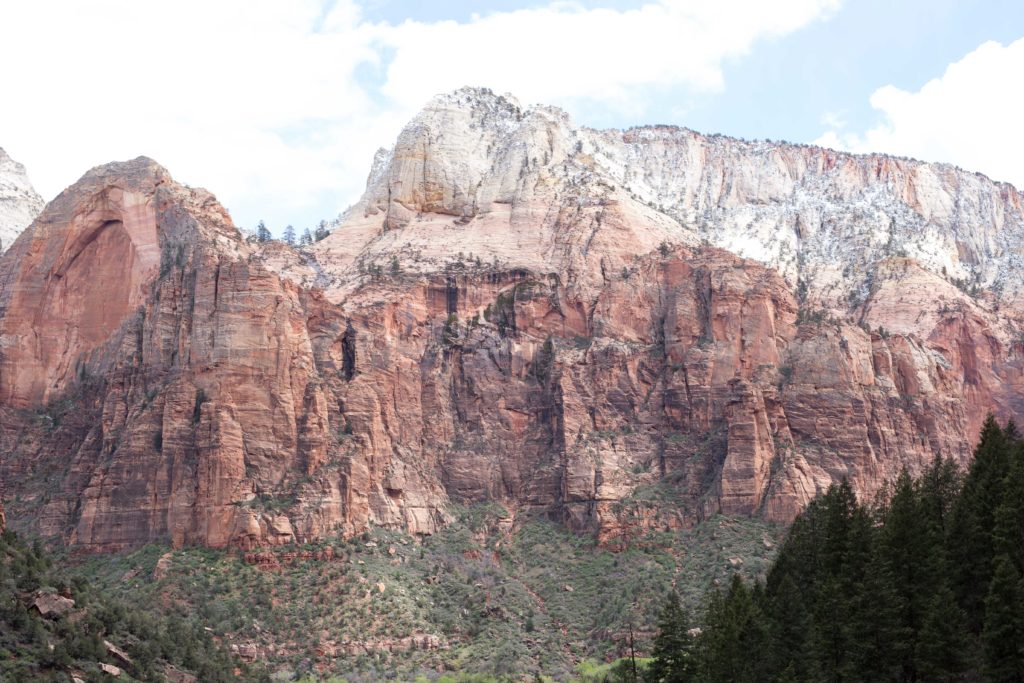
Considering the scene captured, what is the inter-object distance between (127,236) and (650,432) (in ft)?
174

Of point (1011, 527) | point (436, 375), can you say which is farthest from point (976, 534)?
point (436, 375)

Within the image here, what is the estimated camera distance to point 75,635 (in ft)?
307

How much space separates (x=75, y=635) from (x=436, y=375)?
248ft

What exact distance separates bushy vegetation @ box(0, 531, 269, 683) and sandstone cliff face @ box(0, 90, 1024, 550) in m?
27.6

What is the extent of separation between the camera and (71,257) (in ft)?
524

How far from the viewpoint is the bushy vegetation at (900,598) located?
8450 centimetres

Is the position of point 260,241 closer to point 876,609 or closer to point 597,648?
point 597,648

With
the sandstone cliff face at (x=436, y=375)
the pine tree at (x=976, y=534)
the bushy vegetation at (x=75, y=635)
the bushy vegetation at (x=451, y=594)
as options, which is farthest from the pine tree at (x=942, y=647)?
the sandstone cliff face at (x=436, y=375)

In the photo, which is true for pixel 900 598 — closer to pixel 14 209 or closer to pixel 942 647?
pixel 942 647

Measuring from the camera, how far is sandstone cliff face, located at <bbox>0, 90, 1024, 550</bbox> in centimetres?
14175

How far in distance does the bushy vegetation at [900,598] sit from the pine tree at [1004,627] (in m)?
0.07

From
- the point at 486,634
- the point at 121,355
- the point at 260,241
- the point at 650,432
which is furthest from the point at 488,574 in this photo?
the point at 260,241

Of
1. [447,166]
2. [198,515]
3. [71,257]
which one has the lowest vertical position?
[198,515]

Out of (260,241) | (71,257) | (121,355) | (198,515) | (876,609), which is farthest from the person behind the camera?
(260,241)
